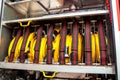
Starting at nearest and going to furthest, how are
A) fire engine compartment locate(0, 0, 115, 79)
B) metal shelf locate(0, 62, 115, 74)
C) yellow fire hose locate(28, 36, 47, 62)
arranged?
metal shelf locate(0, 62, 115, 74) < fire engine compartment locate(0, 0, 115, 79) < yellow fire hose locate(28, 36, 47, 62)

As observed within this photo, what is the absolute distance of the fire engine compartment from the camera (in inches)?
51.5

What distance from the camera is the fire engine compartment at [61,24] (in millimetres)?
1309

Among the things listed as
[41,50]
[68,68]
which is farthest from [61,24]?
[68,68]

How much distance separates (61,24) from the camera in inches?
63.7

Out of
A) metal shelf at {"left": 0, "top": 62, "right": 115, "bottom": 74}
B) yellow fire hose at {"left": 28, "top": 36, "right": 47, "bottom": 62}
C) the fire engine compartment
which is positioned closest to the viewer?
metal shelf at {"left": 0, "top": 62, "right": 115, "bottom": 74}

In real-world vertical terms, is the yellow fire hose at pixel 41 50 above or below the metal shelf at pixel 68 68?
above

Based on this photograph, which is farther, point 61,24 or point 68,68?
point 61,24

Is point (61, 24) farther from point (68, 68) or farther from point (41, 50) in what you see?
point (68, 68)

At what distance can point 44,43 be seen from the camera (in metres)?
1.56

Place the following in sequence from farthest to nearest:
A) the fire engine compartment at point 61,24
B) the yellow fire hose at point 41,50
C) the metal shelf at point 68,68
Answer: the yellow fire hose at point 41,50 → the fire engine compartment at point 61,24 → the metal shelf at point 68,68

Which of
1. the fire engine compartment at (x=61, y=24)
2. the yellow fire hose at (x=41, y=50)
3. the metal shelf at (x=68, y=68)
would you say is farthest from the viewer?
the yellow fire hose at (x=41, y=50)

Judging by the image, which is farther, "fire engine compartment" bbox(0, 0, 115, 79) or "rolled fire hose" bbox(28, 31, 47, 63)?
"rolled fire hose" bbox(28, 31, 47, 63)

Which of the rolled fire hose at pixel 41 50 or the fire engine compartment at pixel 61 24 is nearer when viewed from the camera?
the fire engine compartment at pixel 61 24

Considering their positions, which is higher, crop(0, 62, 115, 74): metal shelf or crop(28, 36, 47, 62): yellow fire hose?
crop(28, 36, 47, 62): yellow fire hose
